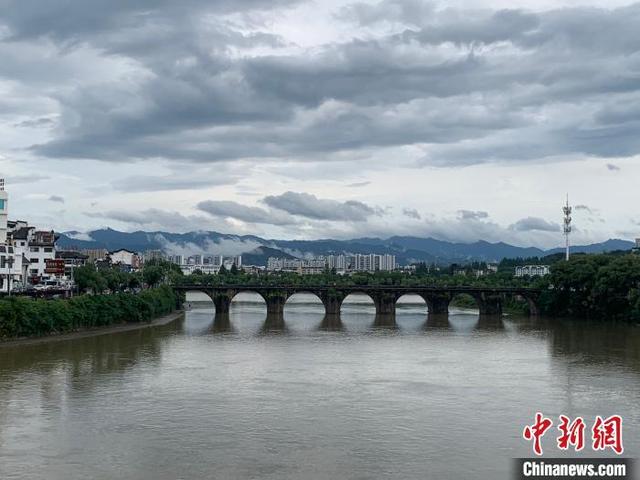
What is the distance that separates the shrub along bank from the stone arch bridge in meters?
12.7

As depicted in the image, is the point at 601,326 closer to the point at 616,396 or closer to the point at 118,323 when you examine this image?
the point at 616,396

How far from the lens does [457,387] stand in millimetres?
32688

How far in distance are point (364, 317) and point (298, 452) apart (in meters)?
59.4

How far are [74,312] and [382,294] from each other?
4055 cm

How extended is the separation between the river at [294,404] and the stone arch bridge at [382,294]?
29593 mm

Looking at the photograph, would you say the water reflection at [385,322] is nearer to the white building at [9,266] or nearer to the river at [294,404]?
the river at [294,404]

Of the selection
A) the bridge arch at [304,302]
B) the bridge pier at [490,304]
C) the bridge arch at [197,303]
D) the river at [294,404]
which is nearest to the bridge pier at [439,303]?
the bridge pier at [490,304]

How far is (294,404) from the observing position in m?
28.8

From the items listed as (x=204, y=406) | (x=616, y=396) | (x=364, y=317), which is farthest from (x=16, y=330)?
(x=364, y=317)

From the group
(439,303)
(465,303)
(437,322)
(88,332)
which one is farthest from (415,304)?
(88,332)

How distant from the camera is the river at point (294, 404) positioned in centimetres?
2109

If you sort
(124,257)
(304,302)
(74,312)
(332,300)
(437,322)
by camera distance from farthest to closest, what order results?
(124,257) → (304,302) → (332,300) → (437,322) → (74,312)

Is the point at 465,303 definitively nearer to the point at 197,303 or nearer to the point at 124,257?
the point at 197,303

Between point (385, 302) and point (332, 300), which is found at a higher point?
point (332, 300)
